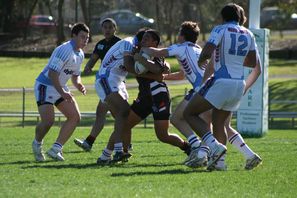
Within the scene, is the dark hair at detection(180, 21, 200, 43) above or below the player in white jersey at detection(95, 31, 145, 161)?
above

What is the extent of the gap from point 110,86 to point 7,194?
380 cm

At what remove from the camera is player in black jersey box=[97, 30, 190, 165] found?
1223cm

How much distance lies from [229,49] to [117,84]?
2.32 m

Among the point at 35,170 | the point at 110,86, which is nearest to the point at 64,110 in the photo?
the point at 110,86

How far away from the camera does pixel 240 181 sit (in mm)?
10273

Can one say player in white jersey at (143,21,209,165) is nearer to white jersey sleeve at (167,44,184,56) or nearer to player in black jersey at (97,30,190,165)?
white jersey sleeve at (167,44,184,56)

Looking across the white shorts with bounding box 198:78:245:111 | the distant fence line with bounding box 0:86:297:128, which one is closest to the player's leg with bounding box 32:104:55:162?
the white shorts with bounding box 198:78:245:111

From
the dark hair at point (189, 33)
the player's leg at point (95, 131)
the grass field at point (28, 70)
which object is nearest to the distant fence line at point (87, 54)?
the grass field at point (28, 70)

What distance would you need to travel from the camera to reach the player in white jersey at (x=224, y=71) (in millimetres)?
11016

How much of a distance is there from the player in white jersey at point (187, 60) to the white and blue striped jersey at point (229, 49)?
77 centimetres

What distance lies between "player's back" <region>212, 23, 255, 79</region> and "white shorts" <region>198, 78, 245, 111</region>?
0.09 m

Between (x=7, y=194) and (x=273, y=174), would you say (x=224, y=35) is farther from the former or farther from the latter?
(x=7, y=194)

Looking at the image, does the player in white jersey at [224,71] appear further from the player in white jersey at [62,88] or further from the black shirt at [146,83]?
the player in white jersey at [62,88]

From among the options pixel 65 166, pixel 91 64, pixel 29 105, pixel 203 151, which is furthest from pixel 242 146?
pixel 29 105
